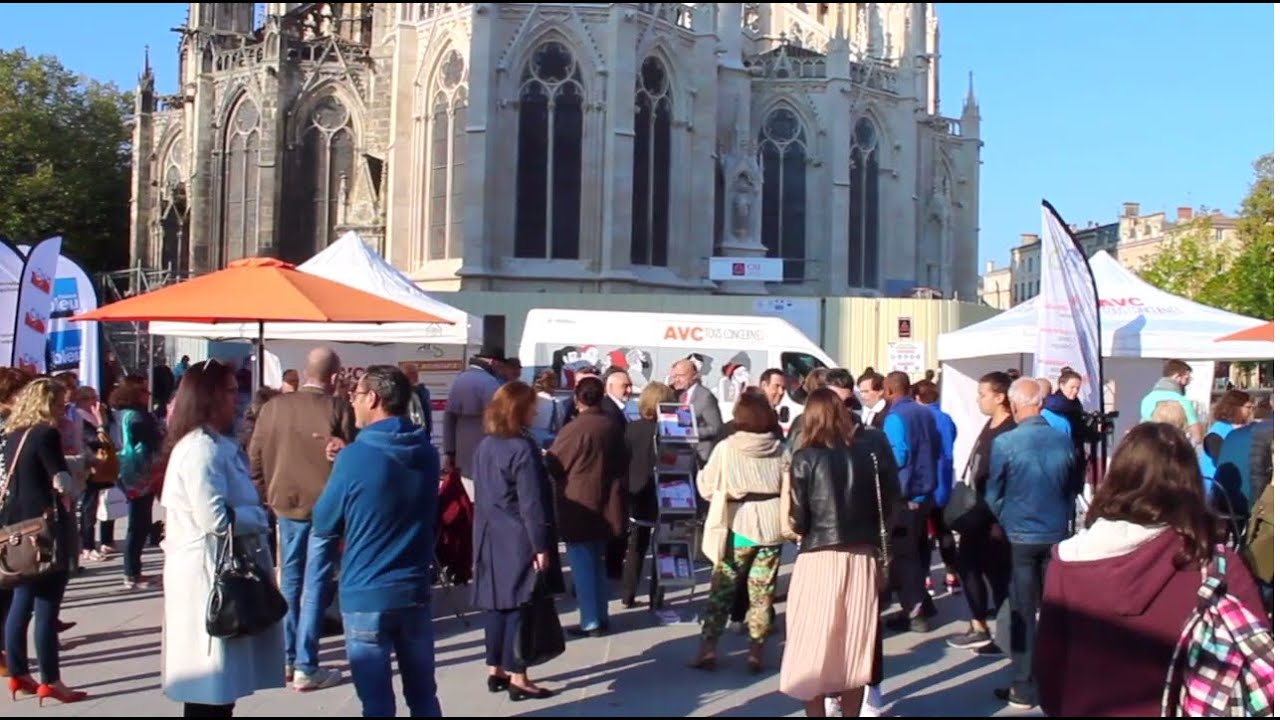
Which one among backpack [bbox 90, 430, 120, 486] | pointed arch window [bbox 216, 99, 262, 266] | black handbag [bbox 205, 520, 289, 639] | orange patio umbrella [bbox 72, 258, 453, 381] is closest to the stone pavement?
backpack [bbox 90, 430, 120, 486]

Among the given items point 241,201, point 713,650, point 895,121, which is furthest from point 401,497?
point 895,121

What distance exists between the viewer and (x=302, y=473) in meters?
7.29

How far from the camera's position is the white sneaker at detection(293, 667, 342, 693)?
7031mm

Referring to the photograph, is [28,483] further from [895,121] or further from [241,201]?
[895,121]

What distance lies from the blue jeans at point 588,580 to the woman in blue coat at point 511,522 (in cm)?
159

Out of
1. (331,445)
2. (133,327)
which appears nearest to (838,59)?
(133,327)

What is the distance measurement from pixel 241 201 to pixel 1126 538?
34.6 metres

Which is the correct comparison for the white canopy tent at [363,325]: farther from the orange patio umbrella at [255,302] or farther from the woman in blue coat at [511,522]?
the woman in blue coat at [511,522]

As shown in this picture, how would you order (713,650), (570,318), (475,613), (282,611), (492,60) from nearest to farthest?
1. (282,611)
2. (713,650)
3. (475,613)
4. (570,318)
5. (492,60)

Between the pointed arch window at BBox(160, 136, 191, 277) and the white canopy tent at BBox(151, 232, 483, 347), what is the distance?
2737 cm

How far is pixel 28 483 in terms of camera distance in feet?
21.2

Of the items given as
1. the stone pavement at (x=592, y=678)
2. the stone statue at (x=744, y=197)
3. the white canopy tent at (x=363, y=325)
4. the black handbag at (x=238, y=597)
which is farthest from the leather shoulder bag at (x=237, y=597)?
the stone statue at (x=744, y=197)

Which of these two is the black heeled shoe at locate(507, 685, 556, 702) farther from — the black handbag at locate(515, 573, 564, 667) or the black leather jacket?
the black leather jacket

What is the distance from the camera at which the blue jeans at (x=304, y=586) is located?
690cm
